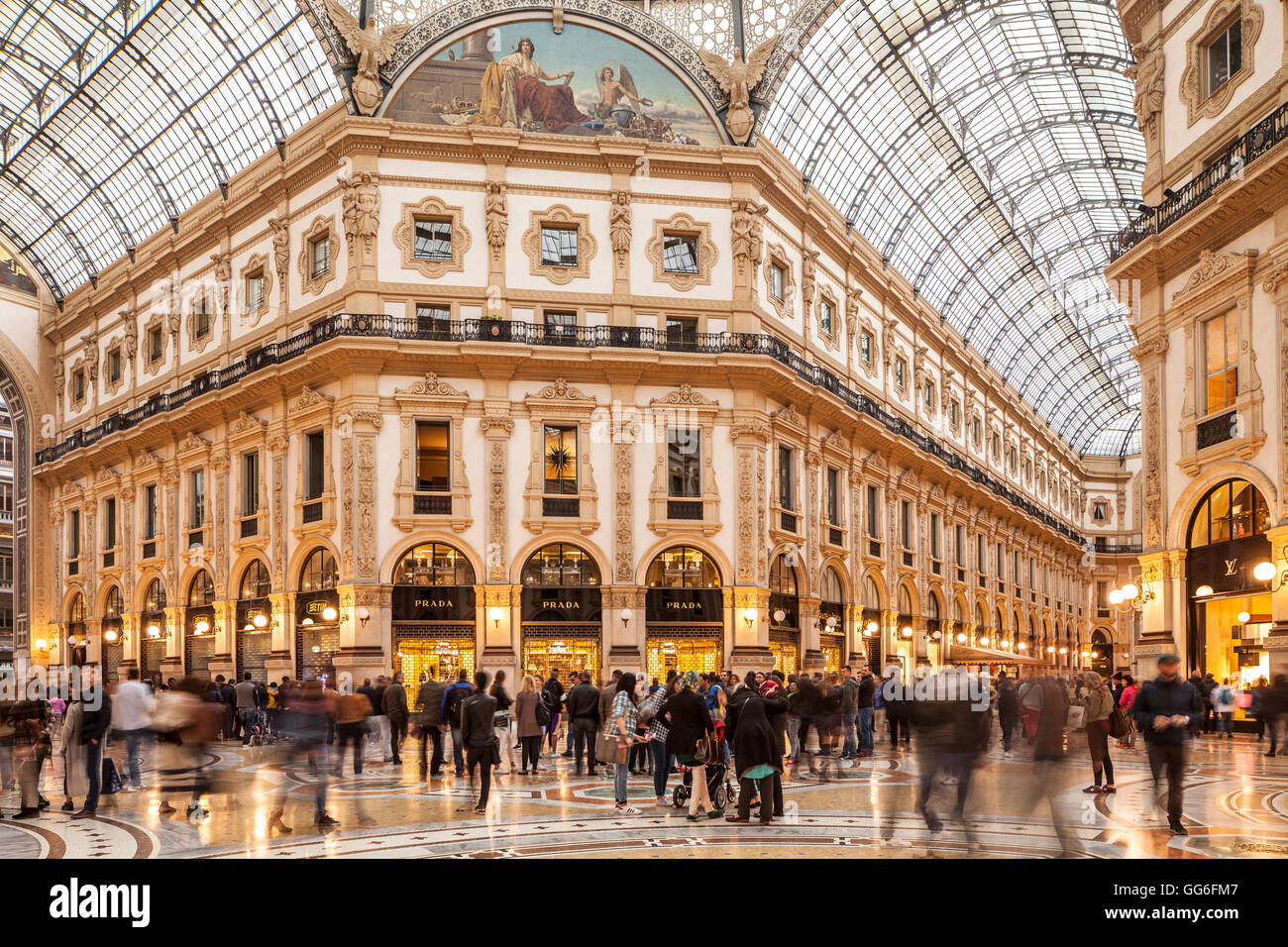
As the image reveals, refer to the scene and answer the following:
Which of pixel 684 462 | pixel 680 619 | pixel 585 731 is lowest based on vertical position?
pixel 585 731

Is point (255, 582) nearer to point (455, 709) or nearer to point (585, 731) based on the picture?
point (585, 731)

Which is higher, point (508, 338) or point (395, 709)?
point (508, 338)

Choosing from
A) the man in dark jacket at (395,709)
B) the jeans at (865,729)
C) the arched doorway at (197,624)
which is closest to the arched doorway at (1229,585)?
the jeans at (865,729)

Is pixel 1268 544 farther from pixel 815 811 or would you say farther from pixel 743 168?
pixel 743 168

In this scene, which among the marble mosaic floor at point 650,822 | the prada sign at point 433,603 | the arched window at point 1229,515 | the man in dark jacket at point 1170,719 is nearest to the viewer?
the marble mosaic floor at point 650,822

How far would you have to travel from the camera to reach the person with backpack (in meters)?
25.8

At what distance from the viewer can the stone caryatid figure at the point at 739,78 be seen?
37.8m

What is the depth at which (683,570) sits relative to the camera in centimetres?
3644

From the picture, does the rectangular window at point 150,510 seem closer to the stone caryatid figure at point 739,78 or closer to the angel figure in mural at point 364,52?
the angel figure in mural at point 364,52

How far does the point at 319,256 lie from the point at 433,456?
767 centimetres

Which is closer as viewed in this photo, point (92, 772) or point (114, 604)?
point (92, 772)

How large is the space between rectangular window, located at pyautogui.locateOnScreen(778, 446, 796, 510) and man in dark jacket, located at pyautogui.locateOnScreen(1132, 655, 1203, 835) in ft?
84.8

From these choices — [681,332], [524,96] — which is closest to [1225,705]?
[681,332]

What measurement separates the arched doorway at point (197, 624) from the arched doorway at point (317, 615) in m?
6.16
